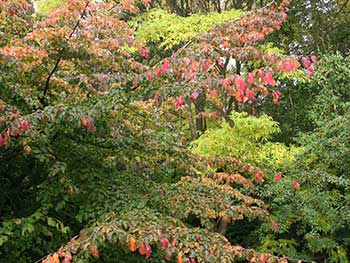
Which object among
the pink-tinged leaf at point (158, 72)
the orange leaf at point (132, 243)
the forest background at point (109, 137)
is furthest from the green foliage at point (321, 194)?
the orange leaf at point (132, 243)

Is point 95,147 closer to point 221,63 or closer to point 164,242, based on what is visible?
point 221,63

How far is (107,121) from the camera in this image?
335 cm

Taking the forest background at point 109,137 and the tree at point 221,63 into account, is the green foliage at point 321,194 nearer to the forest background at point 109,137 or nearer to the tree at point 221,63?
the forest background at point 109,137

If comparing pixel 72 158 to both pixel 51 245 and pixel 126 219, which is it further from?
pixel 126 219

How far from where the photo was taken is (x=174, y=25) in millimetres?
7164

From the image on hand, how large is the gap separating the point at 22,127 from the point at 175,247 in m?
1.16

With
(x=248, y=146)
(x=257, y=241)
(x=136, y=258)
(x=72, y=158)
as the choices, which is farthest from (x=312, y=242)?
(x=72, y=158)

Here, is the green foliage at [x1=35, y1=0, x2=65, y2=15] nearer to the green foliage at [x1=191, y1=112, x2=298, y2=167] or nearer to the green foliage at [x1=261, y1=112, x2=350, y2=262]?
the green foliage at [x1=191, y1=112, x2=298, y2=167]

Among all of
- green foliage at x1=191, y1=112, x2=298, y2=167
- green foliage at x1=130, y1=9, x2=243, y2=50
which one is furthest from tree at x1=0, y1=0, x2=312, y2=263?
green foliage at x1=130, y1=9, x2=243, y2=50

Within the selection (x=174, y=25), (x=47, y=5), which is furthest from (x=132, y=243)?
(x=47, y=5)

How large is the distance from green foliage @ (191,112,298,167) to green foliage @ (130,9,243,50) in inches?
58.0

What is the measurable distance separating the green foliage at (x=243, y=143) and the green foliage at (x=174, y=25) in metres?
1.47

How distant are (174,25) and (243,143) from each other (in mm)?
2183

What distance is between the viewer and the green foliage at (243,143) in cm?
654
